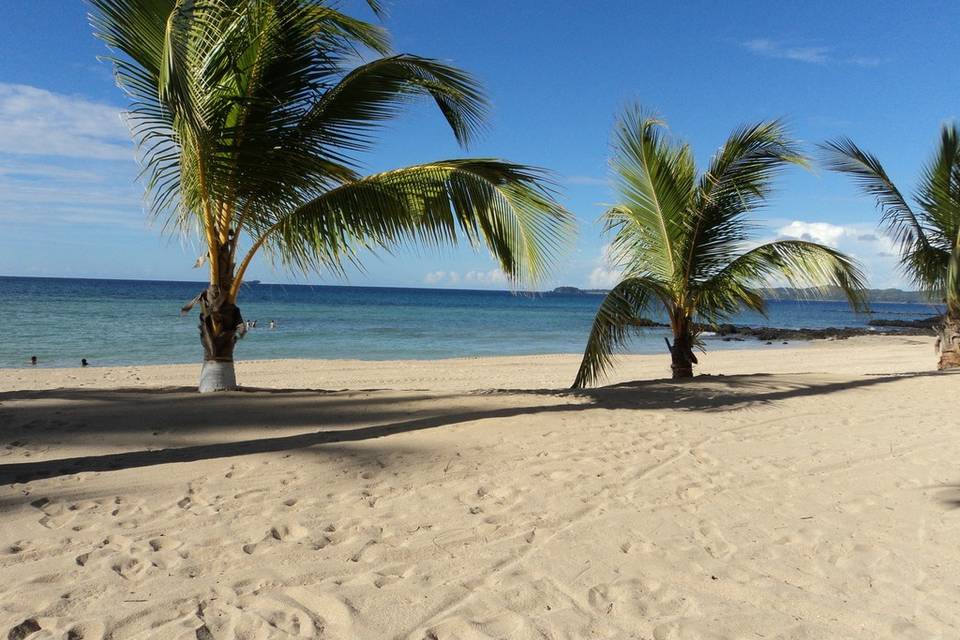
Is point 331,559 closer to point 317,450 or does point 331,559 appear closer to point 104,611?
point 104,611

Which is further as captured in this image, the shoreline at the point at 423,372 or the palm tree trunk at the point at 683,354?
the shoreline at the point at 423,372

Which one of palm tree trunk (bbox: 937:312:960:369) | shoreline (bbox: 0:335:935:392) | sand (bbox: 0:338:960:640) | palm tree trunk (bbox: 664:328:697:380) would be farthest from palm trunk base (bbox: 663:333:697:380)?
palm tree trunk (bbox: 937:312:960:369)

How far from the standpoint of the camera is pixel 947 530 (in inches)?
143

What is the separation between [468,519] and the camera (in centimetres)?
Result: 360

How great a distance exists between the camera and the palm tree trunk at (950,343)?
10.7 metres

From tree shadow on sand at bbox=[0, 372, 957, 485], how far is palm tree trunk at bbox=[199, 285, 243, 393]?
257 millimetres

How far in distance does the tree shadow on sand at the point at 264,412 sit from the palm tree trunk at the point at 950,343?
12.4 ft

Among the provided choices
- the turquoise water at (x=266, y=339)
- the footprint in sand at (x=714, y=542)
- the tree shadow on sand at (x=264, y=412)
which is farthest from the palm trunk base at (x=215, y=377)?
the turquoise water at (x=266, y=339)

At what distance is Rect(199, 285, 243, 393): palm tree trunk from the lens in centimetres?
692

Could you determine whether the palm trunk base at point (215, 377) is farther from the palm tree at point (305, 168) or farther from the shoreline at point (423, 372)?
the shoreline at point (423, 372)

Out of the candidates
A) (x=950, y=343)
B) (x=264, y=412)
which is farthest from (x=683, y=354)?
(x=264, y=412)

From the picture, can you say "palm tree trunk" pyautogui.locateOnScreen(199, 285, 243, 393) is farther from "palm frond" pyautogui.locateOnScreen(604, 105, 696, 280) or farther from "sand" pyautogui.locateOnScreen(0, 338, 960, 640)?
"palm frond" pyautogui.locateOnScreen(604, 105, 696, 280)

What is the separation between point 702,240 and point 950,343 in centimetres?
511

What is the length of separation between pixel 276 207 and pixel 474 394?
2900 millimetres
